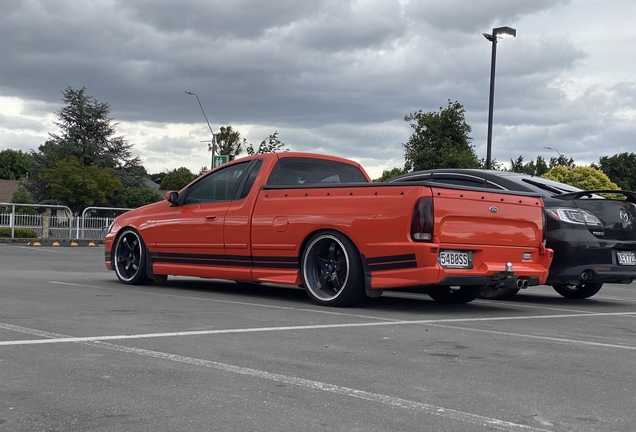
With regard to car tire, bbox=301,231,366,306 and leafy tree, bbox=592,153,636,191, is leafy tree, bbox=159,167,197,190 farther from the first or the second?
car tire, bbox=301,231,366,306

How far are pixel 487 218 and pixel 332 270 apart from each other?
1.68 meters

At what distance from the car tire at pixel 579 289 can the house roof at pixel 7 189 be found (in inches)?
3249

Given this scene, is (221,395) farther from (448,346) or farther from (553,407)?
(448,346)

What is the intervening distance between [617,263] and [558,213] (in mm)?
958

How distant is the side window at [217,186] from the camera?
32.7ft

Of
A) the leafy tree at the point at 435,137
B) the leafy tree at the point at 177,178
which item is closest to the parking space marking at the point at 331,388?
the leafy tree at the point at 435,137

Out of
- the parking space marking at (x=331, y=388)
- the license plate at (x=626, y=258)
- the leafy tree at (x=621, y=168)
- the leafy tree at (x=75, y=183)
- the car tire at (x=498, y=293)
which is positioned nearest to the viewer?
the parking space marking at (x=331, y=388)

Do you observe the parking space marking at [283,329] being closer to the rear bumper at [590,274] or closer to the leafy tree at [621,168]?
the rear bumper at [590,274]

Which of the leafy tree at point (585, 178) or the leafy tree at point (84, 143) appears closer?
the leafy tree at point (84, 143)

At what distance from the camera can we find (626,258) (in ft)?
32.7

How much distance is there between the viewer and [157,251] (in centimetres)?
1064

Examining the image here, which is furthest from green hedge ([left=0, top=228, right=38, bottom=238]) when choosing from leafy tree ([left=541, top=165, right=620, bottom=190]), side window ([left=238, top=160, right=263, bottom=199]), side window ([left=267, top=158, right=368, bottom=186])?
leafy tree ([left=541, top=165, right=620, bottom=190])

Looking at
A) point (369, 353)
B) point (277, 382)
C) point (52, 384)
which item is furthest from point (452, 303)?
point (52, 384)

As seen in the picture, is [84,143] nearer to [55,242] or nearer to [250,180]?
[55,242]
